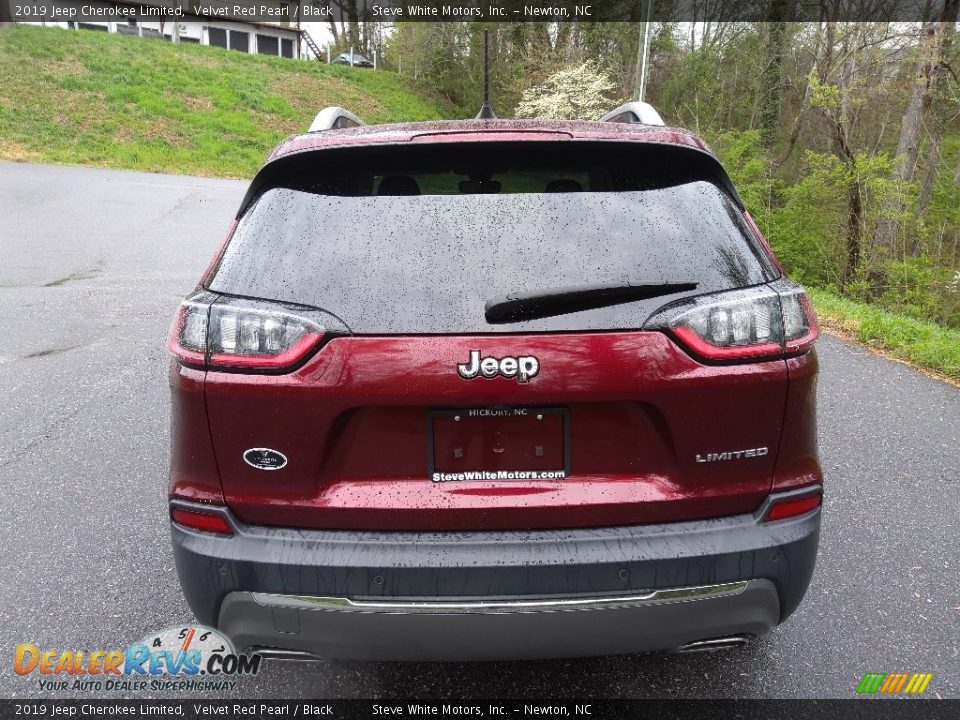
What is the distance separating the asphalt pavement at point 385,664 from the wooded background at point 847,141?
7.22 m

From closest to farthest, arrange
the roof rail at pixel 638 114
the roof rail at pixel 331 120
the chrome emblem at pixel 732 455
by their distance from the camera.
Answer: the chrome emblem at pixel 732 455 < the roof rail at pixel 638 114 < the roof rail at pixel 331 120

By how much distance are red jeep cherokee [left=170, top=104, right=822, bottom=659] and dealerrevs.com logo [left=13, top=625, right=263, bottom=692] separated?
686 millimetres

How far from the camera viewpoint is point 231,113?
96.8 feet

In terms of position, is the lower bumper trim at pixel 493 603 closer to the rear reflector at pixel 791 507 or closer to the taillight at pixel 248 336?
the rear reflector at pixel 791 507

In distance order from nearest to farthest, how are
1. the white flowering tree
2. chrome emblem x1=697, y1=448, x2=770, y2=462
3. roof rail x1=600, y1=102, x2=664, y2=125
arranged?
chrome emblem x1=697, y1=448, x2=770, y2=462, roof rail x1=600, y1=102, x2=664, y2=125, the white flowering tree

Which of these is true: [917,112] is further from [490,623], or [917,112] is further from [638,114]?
[490,623]

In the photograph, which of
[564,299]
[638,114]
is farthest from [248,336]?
[638,114]

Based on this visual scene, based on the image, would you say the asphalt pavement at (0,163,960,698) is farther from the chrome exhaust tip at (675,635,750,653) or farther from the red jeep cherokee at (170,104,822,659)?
the red jeep cherokee at (170,104,822,659)

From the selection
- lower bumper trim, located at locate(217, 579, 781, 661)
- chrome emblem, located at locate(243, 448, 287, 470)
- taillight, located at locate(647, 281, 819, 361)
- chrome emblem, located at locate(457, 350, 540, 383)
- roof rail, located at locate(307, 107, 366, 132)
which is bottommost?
lower bumper trim, located at locate(217, 579, 781, 661)

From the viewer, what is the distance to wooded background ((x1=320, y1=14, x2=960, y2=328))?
12.0 meters

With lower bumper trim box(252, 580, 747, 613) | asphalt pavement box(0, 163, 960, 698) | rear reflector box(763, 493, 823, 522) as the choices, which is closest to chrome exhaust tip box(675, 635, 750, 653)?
lower bumper trim box(252, 580, 747, 613)

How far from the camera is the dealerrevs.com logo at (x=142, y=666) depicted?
90.5 inches

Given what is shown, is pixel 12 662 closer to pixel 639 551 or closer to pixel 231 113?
pixel 639 551

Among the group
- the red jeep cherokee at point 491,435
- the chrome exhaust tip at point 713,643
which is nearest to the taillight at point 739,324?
the red jeep cherokee at point 491,435
